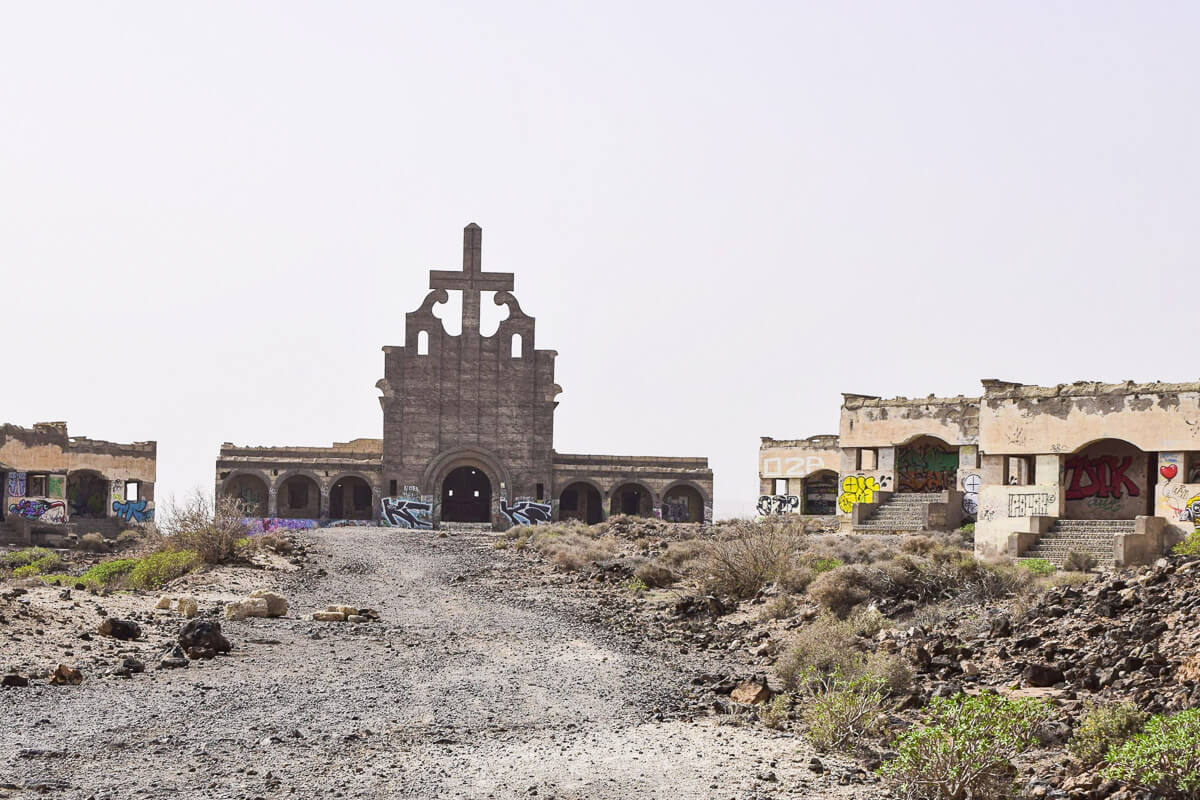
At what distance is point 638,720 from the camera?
1108 cm

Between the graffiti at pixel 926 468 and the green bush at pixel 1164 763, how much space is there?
31280 mm

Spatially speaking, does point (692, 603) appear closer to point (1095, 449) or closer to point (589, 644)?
point (589, 644)

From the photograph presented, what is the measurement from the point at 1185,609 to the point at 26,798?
10722mm

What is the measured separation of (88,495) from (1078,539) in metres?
41.6

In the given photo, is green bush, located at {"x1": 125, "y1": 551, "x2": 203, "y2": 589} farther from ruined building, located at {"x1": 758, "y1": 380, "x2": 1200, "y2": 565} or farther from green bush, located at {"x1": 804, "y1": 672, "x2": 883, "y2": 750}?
ruined building, located at {"x1": 758, "y1": 380, "x2": 1200, "y2": 565}

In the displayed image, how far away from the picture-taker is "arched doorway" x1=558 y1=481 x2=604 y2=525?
55719 millimetres

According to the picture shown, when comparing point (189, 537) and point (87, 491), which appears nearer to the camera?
point (189, 537)

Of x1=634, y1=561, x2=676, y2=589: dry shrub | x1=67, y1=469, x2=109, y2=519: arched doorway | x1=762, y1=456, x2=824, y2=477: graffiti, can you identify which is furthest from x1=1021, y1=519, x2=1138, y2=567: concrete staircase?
x1=67, y1=469, x2=109, y2=519: arched doorway

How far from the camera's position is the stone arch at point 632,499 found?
54.1 meters

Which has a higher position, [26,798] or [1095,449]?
[1095,449]

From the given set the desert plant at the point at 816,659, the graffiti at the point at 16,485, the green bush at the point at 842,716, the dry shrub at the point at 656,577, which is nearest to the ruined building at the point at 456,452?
the graffiti at the point at 16,485

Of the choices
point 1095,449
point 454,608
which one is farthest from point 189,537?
point 1095,449

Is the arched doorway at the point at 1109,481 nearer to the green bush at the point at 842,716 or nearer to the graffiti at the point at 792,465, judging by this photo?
the green bush at the point at 842,716

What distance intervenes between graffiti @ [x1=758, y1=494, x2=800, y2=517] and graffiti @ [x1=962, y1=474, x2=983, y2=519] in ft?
50.2
